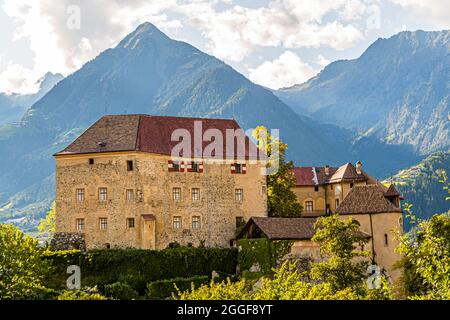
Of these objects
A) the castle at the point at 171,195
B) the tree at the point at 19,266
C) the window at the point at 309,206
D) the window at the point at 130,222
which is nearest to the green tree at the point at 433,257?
the tree at the point at 19,266

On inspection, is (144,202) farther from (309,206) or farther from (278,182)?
(309,206)

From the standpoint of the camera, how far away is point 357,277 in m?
47.1

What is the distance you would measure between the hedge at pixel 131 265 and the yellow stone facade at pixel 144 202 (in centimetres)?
312

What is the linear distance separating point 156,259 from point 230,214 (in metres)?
10.7

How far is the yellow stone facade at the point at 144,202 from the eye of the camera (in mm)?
63375

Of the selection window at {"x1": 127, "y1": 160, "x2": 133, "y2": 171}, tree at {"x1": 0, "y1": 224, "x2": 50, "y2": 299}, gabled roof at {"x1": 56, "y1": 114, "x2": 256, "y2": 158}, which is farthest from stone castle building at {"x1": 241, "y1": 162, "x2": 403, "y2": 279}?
tree at {"x1": 0, "y1": 224, "x2": 50, "y2": 299}

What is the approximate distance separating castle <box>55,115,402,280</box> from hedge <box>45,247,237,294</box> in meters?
3.12

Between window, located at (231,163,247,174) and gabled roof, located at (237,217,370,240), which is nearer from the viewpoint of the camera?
gabled roof, located at (237,217,370,240)

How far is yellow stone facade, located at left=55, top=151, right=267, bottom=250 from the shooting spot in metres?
63.4

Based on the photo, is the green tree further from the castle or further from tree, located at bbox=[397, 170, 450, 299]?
the castle

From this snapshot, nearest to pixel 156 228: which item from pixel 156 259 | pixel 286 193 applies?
pixel 156 259

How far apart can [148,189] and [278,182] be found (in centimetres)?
1655
